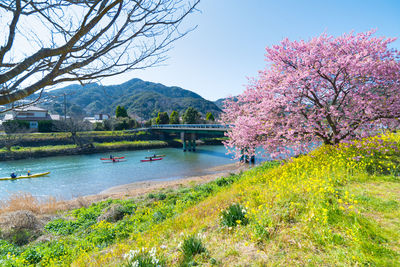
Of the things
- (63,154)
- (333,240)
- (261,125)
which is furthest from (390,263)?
(63,154)

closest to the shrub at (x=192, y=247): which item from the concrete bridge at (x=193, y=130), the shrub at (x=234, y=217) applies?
the shrub at (x=234, y=217)

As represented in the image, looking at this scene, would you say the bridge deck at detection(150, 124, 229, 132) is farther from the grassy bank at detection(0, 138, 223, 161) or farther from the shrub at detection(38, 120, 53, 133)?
the shrub at detection(38, 120, 53, 133)

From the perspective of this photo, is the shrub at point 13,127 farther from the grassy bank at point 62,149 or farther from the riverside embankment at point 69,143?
the grassy bank at point 62,149

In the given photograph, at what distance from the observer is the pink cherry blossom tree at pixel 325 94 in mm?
6938

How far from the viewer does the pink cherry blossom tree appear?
6.94 m

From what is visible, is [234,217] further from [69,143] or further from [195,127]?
[69,143]

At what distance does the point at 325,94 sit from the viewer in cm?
805

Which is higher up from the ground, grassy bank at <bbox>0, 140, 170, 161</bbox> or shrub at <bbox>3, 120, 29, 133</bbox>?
shrub at <bbox>3, 120, 29, 133</bbox>

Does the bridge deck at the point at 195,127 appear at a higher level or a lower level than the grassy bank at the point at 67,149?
higher

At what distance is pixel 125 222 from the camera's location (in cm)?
788

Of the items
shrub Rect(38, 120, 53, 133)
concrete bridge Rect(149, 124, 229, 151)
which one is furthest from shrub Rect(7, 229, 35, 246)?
shrub Rect(38, 120, 53, 133)

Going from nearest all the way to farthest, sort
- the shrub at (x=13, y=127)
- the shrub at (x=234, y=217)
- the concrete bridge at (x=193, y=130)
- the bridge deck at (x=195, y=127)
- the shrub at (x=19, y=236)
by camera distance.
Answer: the shrub at (x=234, y=217)
the shrub at (x=19, y=236)
the bridge deck at (x=195, y=127)
the concrete bridge at (x=193, y=130)
the shrub at (x=13, y=127)

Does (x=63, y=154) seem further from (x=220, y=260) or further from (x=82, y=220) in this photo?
(x=220, y=260)

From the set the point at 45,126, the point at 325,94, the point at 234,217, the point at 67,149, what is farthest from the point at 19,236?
the point at 45,126
